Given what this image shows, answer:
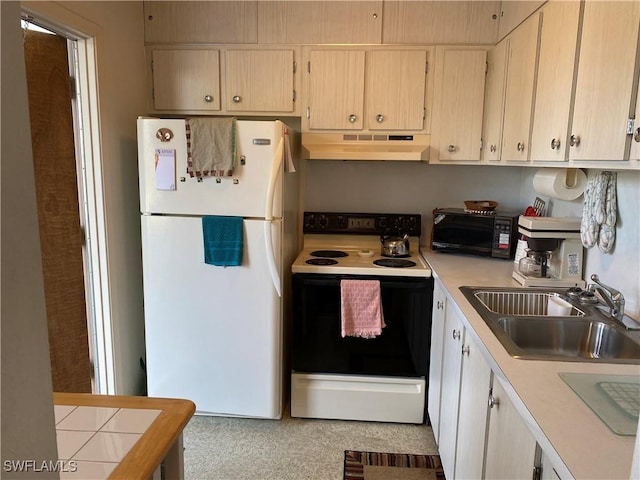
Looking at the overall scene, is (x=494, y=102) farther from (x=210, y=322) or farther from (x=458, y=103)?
(x=210, y=322)

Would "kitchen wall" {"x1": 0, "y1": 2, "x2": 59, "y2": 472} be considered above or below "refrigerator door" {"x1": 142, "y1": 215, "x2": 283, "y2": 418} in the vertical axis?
above

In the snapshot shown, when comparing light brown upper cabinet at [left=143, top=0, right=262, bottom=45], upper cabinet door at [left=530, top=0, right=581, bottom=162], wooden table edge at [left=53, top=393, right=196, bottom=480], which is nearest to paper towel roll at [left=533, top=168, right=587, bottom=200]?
upper cabinet door at [left=530, top=0, right=581, bottom=162]

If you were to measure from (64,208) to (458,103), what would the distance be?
7.23 feet

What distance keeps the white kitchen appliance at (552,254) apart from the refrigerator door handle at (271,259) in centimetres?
117

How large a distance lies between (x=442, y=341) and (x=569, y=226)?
780 millimetres

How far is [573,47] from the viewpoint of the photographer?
1.56 m

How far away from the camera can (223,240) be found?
7.52 feet

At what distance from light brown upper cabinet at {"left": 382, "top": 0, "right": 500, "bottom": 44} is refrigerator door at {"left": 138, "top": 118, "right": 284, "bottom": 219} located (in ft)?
3.22

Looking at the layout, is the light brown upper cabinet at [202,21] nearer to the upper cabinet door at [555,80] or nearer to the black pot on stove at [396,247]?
the black pot on stove at [396,247]

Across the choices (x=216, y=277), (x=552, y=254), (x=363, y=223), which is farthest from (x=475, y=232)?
(x=216, y=277)

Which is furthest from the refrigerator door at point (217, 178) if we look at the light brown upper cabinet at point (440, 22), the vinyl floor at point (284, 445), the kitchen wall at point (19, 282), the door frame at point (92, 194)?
the kitchen wall at point (19, 282)

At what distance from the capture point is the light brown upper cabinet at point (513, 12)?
2.02 meters

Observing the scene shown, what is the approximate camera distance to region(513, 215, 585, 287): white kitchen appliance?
6.61ft

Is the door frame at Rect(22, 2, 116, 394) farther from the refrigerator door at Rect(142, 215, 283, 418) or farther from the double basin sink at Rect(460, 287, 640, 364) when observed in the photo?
the double basin sink at Rect(460, 287, 640, 364)
